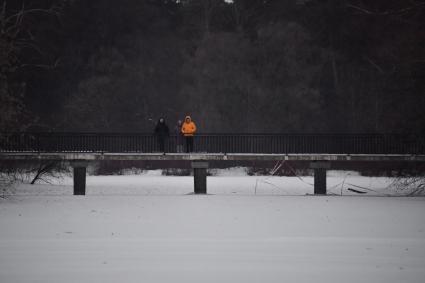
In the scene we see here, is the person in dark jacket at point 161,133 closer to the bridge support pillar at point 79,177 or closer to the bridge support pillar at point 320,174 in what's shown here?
the bridge support pillar at point 79,177

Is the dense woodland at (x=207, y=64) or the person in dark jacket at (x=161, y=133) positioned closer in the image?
the person in dark jacket at (x=161, y=133)

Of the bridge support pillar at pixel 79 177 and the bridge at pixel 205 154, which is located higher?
the bridge at pixel 205 154

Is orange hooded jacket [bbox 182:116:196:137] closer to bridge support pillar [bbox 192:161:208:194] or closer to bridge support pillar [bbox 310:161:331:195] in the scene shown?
bridge support pillar [bbox 192:161:208:194]

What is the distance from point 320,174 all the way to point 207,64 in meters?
20.3

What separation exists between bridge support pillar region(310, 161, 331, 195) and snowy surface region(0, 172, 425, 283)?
168 cm

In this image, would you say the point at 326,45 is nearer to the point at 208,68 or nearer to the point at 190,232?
the point at 208,68

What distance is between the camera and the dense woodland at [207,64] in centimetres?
4338

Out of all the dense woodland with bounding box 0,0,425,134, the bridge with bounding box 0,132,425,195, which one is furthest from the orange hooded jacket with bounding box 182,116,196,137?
the dense woodland with bounding box 0,0,425,134

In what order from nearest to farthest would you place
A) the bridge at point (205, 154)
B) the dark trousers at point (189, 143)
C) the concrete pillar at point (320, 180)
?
the bridge at point (205, 154)
the dark trousers at point (189, 143)
the concrete pillar at point (320, 180)

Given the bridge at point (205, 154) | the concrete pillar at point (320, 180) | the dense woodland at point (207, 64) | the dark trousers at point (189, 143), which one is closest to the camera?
the bridge at point (205, 154)

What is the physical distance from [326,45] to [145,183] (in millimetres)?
19824

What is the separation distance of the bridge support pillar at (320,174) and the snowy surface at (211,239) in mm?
1684

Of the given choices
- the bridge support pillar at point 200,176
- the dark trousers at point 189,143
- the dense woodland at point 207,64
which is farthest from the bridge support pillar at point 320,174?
the dense woodland at point 207,64

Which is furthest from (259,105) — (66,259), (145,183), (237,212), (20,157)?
(66,259)
